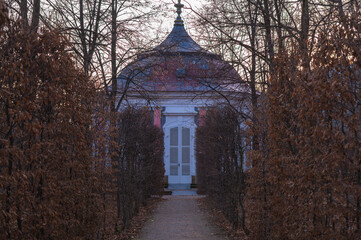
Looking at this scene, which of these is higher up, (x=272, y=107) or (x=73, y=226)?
(x=272, y=107)

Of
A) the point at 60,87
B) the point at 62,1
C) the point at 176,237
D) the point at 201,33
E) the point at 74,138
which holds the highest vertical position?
the point at 62,1

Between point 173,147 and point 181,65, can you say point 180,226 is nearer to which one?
point 181,65

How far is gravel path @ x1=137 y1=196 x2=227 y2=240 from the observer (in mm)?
11383

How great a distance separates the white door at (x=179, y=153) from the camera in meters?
29.0

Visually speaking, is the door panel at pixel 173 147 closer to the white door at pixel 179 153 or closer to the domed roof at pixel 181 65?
the white door at pixel 179 153

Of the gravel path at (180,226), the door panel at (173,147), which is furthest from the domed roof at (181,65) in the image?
the door panel at (173,147)

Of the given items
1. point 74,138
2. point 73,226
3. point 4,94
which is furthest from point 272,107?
point 4,94

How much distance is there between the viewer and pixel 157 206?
20234 millimetres

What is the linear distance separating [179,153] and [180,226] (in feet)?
51.8

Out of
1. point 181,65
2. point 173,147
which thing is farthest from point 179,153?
point 181,65

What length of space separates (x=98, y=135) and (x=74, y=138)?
231 cm

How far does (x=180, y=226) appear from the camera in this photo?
1333cm

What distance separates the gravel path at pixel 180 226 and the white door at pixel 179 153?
10.4 metres

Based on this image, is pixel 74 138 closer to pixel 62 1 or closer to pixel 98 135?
pixel 98 135
